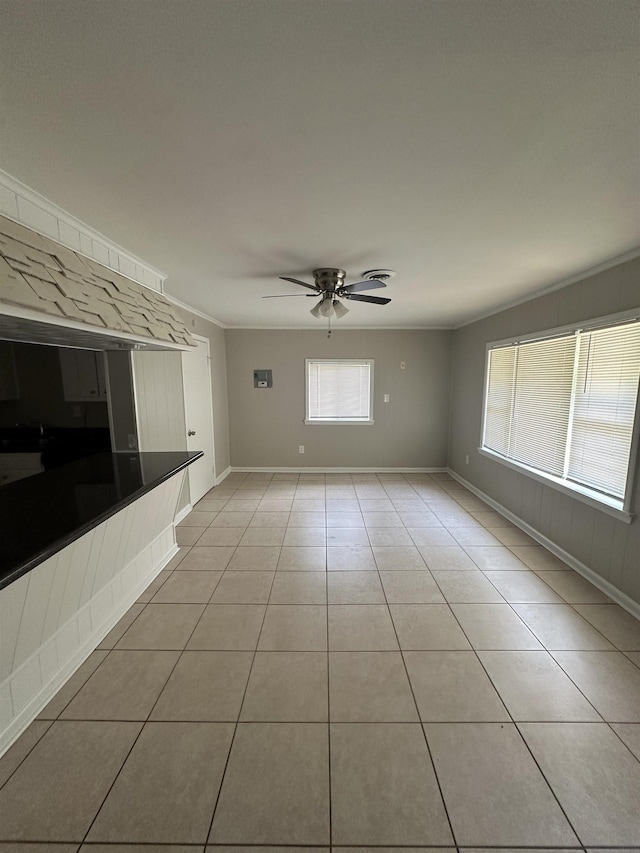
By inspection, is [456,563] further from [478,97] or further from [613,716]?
[478,97]

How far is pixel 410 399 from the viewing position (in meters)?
5.27

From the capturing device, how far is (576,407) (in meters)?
2.66

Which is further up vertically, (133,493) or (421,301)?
(421,301)

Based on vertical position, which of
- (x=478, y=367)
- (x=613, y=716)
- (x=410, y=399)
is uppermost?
(x=478, y=367)

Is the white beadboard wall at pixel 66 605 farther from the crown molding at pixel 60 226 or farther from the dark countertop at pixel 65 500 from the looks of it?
the crown molding at pixel 60 226

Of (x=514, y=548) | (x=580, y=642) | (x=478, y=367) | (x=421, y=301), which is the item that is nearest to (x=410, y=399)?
(x=478, y=367)

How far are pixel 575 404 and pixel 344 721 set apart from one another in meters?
2.75

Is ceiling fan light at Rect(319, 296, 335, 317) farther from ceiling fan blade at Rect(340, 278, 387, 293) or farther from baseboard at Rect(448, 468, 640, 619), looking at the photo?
baseboard at Rect(448, 468, 640, 619)

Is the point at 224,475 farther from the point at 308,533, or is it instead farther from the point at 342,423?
the point at 308,533

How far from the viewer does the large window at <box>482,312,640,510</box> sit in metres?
2.25

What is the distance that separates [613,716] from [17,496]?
2994 millimetres

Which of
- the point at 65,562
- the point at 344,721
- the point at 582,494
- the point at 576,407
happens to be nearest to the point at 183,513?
the point at 65,562

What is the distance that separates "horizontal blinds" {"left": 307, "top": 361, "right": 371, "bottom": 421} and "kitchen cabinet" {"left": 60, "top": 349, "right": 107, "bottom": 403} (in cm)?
318

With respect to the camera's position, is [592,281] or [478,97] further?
[592,281]
